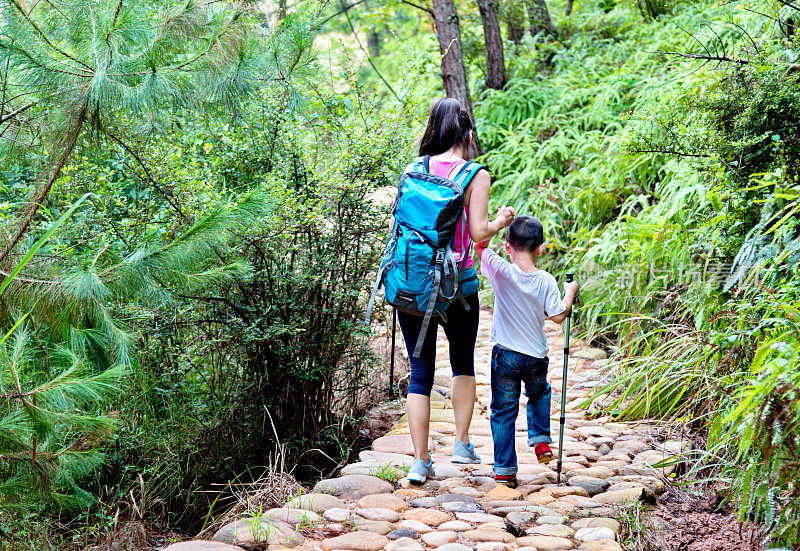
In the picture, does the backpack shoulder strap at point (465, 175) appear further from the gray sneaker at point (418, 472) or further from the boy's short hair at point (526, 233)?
the gray sneaker at point (418, 472)

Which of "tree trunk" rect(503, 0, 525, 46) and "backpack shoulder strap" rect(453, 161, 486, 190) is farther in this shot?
"tree trunk" rect(503, 0, 525, 46)

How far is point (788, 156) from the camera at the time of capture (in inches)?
175

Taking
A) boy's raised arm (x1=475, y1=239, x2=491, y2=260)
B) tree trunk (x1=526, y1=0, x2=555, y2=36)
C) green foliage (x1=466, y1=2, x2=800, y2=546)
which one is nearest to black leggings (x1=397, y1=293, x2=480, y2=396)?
boy's raised arm (x1=475, y1=239, x2=491, y2=260)

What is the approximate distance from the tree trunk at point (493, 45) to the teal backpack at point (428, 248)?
785 centimetres

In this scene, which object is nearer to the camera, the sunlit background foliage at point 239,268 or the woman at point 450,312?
the sunlit background foliage at point 239,268

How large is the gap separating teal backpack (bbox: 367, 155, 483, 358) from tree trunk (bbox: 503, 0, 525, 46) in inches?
349

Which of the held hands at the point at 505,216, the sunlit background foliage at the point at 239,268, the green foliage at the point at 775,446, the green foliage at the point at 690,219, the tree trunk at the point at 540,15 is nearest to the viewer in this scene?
the green foliage at the point at 775,446

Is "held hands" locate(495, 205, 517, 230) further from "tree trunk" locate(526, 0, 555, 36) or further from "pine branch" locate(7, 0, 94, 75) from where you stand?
"tree trunk" locate(526, 0, 555, 36)

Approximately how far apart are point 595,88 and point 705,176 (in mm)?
4704

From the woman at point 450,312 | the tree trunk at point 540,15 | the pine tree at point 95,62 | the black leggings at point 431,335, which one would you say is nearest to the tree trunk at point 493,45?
the tree trunk at point 540,15

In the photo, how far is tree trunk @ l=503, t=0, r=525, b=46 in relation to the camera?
37.2 ft

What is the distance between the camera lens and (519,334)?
362 centimetres

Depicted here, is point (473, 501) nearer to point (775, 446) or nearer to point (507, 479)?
point (507, 479)

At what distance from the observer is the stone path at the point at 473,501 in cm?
296
